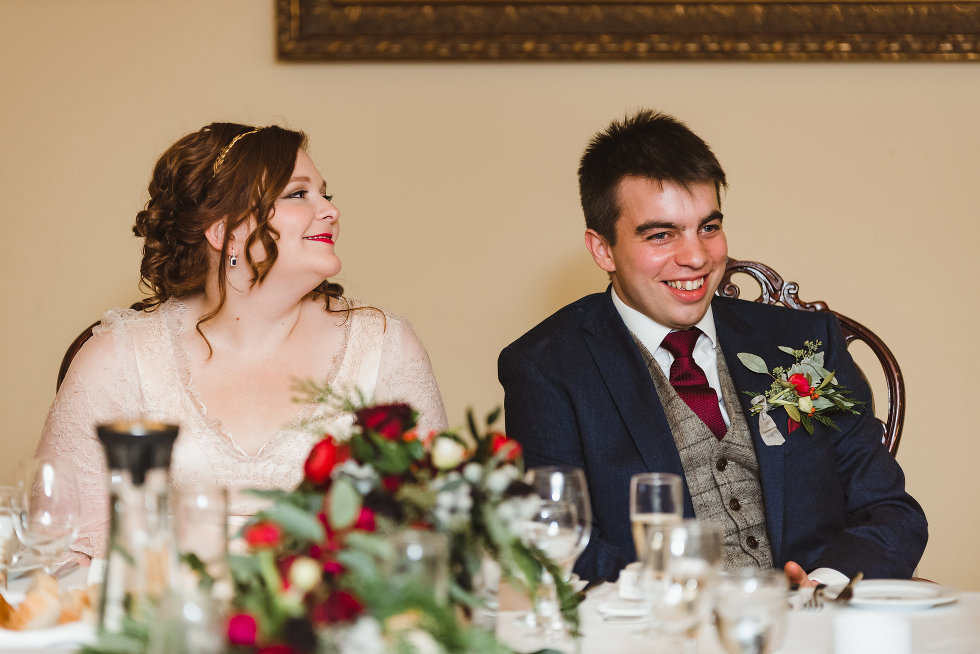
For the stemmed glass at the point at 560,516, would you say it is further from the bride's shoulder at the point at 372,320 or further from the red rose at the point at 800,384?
the bride's shoulder at the point at 372,320

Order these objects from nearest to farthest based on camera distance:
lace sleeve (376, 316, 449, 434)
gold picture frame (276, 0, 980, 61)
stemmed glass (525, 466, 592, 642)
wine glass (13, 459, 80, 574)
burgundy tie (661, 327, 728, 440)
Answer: stemmed glass (525, 466, 592, 642), wine glass (13, 459, 80, 574), burgundy tie (661, 327, 728, 440), lace sleeve (376, 316, 449, 434), gold picture frame (276, 0, 980, 61)

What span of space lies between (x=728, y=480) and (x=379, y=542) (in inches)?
59.8

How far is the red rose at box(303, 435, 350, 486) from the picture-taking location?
3.95 ft

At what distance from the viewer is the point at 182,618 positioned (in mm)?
860

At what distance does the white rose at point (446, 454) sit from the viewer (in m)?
1.21

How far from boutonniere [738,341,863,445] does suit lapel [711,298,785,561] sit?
0.02 meters

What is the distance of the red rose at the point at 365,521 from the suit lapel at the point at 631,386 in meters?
1.27

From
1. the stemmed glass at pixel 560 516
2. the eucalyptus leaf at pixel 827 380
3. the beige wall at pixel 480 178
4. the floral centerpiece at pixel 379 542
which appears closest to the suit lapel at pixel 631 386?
the eucalyptus leaf at pixel 827 380

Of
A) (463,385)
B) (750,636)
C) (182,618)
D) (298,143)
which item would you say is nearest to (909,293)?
(463,385)

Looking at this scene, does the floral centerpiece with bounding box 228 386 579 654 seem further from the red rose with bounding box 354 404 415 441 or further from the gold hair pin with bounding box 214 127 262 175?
the gold hair pin with bounding box 214 127 262 175

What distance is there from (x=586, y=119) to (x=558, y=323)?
93 cm

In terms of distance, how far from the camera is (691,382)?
8.03ft

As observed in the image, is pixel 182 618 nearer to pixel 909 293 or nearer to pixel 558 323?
pixel 558 323

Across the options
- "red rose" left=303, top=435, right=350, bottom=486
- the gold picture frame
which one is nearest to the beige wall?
the gold picture frame
